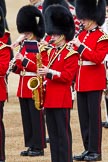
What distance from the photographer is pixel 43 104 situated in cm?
768

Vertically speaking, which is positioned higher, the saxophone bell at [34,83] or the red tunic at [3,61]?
the red tunic at [3,61]

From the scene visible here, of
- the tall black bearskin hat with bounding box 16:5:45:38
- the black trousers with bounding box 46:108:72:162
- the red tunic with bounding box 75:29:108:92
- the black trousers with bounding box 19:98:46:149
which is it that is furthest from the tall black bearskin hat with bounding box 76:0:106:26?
the black trousers with bounding box 46:108:72:162

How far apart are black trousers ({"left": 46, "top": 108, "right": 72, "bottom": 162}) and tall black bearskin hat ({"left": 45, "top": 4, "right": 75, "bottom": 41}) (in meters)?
0.69

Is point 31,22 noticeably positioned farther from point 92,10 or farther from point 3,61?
point 3,61

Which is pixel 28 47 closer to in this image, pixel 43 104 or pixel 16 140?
pixel 43 104

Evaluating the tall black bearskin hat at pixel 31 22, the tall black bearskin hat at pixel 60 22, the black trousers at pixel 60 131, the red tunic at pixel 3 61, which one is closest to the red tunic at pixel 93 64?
the tall black bearskin hat at pixel 60 22

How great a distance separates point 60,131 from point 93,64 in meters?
1.11

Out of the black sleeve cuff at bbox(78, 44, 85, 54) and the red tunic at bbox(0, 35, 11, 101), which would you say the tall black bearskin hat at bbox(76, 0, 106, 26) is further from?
the red tunic at bbox(0, 35, 11, 101)

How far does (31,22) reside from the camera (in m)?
8.99

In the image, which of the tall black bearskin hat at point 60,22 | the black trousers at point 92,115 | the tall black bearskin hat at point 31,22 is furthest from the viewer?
the tall black bearskin hat at point 31,22

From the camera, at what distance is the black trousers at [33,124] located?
891 centimetres

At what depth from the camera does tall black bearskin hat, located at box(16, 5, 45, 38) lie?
8906mm

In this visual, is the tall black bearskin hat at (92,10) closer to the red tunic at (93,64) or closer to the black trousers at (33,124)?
the red tunic at (93,64)

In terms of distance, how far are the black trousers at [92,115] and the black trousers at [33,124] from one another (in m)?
0.54
